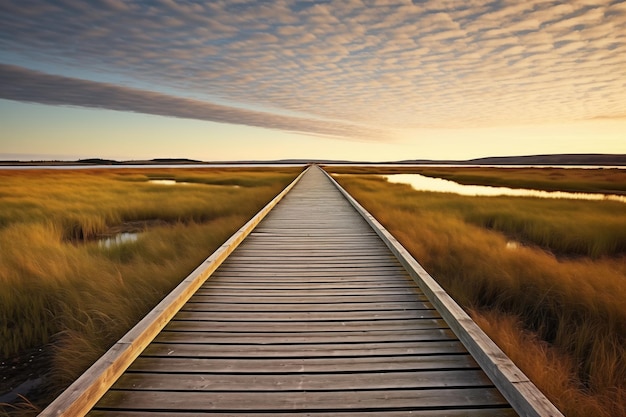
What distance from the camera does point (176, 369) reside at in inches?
105

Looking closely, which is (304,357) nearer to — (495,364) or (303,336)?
(303,336)

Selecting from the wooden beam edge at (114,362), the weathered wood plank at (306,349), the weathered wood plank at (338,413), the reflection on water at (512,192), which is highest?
the wooden beam edge at (114,362)

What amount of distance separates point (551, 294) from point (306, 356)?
179 inches

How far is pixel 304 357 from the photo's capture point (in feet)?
9.32

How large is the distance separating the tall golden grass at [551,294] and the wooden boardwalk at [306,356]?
943 mm

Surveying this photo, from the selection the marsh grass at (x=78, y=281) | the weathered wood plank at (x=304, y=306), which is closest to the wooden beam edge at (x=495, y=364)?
the weathered wood plank at (x=304, y=306)

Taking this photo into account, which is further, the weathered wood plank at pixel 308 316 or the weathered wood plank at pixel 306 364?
the weathered wood plank at pixel 308 316

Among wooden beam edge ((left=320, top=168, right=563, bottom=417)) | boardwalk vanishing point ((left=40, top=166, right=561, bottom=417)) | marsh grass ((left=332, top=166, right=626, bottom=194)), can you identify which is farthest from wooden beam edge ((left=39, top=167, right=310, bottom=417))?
marsh grass ((left=332, top=166, right=626, bottom=194))

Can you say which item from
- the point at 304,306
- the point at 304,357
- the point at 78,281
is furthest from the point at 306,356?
the point at 78,281

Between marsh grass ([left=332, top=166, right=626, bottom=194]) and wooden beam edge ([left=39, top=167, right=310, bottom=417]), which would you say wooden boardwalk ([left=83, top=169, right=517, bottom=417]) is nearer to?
wooden beam edge ([left=39, top=167, right=310, bottom=417])

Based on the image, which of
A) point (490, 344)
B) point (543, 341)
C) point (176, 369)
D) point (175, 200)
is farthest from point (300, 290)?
point (175, 200)

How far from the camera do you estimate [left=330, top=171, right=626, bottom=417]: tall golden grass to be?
3.35 metres

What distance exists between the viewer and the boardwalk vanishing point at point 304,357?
2277 mm

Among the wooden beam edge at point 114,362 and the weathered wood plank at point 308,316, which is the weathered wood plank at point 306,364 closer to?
the wooden beam edge at point 114,362
